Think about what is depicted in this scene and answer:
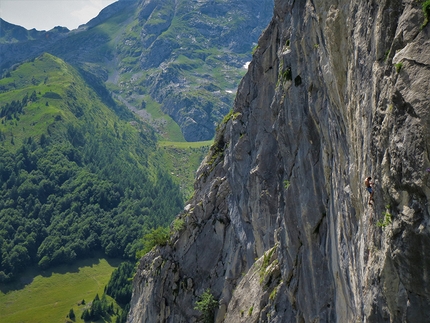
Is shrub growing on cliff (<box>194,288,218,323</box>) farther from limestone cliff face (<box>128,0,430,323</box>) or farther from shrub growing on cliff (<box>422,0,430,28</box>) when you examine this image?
shrub growing on cliff (<box>422,0,430,28</box>)

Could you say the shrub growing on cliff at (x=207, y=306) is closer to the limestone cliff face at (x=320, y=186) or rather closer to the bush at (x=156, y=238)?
the limestone cliff face at (x=320, y=186)

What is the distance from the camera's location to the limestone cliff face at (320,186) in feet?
46.5

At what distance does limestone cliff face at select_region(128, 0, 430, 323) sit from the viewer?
14.2 metres

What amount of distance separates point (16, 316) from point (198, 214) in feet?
487

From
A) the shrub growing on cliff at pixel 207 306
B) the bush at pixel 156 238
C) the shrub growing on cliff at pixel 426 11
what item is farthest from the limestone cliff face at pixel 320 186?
the bush at pixel 156 238

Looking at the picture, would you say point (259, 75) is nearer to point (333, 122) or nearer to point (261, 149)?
point (261, 149)

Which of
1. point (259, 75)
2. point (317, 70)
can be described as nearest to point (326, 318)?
point (317, 70)

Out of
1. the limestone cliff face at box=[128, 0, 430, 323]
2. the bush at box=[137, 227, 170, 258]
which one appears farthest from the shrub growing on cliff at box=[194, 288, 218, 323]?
the bush at box=[137, 227, 170, 258]

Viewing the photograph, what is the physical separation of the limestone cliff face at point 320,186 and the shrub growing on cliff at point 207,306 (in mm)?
1145

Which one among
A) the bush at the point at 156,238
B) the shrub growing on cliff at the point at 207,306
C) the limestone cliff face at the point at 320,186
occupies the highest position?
the limestone cliff face at the point at 320,186

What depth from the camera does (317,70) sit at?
27.1 metres

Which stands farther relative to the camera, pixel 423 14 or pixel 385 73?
pixel 385 73

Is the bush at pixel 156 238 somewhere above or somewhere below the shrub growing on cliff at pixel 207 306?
above

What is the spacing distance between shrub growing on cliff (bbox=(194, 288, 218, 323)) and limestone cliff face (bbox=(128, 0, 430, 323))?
1.14 metres
